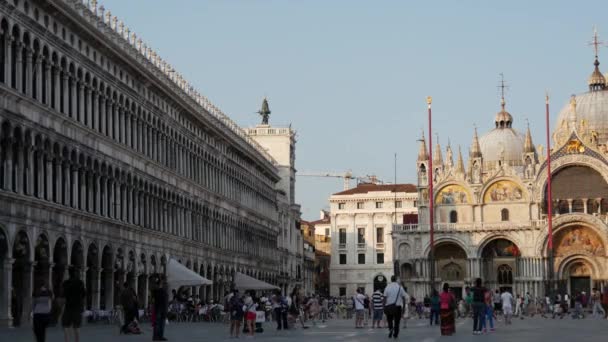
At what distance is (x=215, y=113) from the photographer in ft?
246

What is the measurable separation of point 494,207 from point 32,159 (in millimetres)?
64804

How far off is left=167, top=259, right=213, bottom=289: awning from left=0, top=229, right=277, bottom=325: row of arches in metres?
1.92

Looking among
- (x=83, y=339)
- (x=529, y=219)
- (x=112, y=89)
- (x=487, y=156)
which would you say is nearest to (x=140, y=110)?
(x=112, y=89)

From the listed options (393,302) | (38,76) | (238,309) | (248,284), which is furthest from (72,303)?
(248,284)

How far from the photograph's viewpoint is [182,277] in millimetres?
47562

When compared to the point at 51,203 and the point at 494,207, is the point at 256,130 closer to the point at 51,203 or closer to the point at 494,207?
the point at 494,207

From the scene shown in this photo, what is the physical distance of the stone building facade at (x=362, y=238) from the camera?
128750mm

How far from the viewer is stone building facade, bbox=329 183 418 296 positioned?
12875cm

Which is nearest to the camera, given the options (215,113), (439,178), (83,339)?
(83,339)

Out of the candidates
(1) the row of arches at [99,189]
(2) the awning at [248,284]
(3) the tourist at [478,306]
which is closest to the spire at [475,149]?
(1) the row of arches at [99,189]

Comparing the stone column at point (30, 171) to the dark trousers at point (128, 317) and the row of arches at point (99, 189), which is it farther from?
the dark trousers at point (128, 317)

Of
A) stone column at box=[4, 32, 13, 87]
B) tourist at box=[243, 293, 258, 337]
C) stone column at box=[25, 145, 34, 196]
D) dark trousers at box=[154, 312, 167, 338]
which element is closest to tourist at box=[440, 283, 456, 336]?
tourist at box=[243, 293, 258, 337]

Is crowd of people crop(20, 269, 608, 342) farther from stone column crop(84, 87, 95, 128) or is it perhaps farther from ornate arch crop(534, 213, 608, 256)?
ornate arch crop(534, 213, 608, 256)

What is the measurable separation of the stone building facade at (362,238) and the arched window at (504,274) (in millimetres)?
29591
